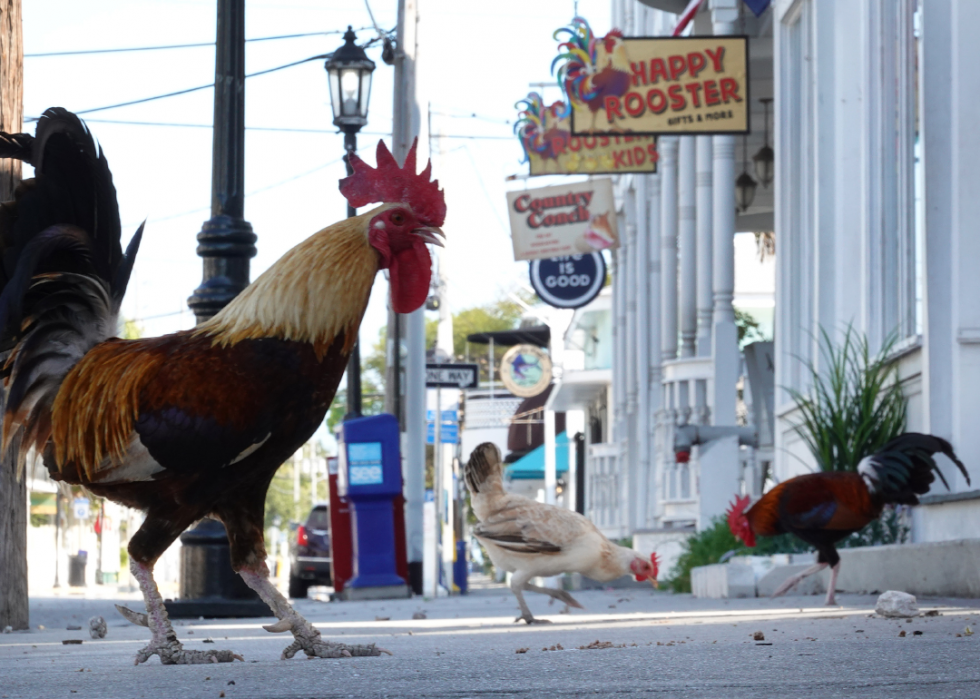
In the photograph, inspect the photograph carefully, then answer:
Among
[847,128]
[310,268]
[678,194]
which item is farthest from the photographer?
[678,194]

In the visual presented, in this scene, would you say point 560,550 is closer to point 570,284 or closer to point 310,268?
point 310,268

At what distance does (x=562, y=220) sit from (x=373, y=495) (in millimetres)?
5167

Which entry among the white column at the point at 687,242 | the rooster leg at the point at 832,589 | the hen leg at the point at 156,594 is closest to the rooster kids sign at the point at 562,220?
the white column at the point at 687,242

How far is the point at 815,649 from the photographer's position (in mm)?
4547

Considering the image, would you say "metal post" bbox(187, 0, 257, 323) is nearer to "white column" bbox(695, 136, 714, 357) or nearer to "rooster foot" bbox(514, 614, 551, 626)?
"rooster foot" bbox(514, 614, 551, 626)

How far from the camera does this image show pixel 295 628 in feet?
16.5

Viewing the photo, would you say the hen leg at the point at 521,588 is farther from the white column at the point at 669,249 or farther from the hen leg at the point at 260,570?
the white column at the point at 669,249

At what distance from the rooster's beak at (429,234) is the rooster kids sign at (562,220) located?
13.6m

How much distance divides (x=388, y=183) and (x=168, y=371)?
114 cm

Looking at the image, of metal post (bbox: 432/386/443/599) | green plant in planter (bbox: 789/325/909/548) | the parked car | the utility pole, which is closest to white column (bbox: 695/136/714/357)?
the utility pole

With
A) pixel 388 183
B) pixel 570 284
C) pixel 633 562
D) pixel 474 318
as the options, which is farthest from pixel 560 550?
pixel 474 318

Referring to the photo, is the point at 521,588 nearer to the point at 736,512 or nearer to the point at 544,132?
the point at 736,512

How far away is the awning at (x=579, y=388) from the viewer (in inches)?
1474

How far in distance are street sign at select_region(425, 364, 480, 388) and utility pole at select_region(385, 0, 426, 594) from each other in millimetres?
494
